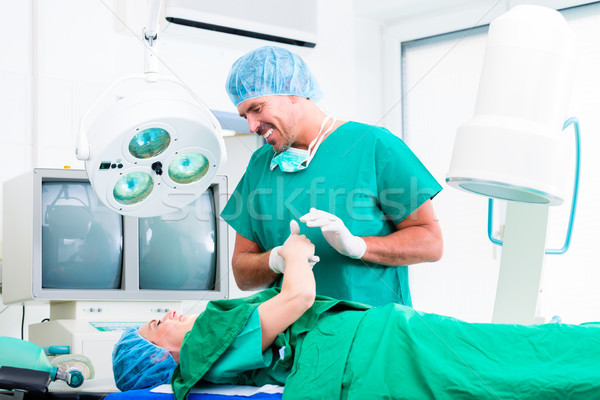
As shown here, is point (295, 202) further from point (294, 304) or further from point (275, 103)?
point (294, 304)

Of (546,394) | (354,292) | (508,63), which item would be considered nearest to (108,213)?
(354,292)

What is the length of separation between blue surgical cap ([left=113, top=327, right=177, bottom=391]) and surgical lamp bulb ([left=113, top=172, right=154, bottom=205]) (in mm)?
363

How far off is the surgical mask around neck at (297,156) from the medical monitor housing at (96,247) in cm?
51

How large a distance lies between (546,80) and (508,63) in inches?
1.9

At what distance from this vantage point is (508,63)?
0.86 metres

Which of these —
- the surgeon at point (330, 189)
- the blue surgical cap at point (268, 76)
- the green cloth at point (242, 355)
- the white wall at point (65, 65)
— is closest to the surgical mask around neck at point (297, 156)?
the surgeon at point (330, 189)

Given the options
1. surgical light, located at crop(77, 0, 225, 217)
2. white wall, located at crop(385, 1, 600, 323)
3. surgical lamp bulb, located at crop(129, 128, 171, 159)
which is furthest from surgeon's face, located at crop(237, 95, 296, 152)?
white wall, located at crop(385, 1, 600, 323)

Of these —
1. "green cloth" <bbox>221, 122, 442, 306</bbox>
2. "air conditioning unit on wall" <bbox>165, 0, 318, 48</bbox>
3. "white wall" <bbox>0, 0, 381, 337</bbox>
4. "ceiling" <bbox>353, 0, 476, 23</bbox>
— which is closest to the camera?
"green cloth" <bbox>221, 122, 442, 306</bbox>

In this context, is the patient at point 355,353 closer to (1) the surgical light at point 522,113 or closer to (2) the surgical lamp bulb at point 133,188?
(2) the surgical lamp bulb at point 133,188

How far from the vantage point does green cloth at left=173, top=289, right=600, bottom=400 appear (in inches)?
49.2

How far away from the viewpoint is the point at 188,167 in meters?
1.55

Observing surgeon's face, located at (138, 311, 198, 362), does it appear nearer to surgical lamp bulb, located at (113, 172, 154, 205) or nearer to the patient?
the patient

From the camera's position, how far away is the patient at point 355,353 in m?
1.26

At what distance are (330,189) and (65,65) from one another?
1318 mm
